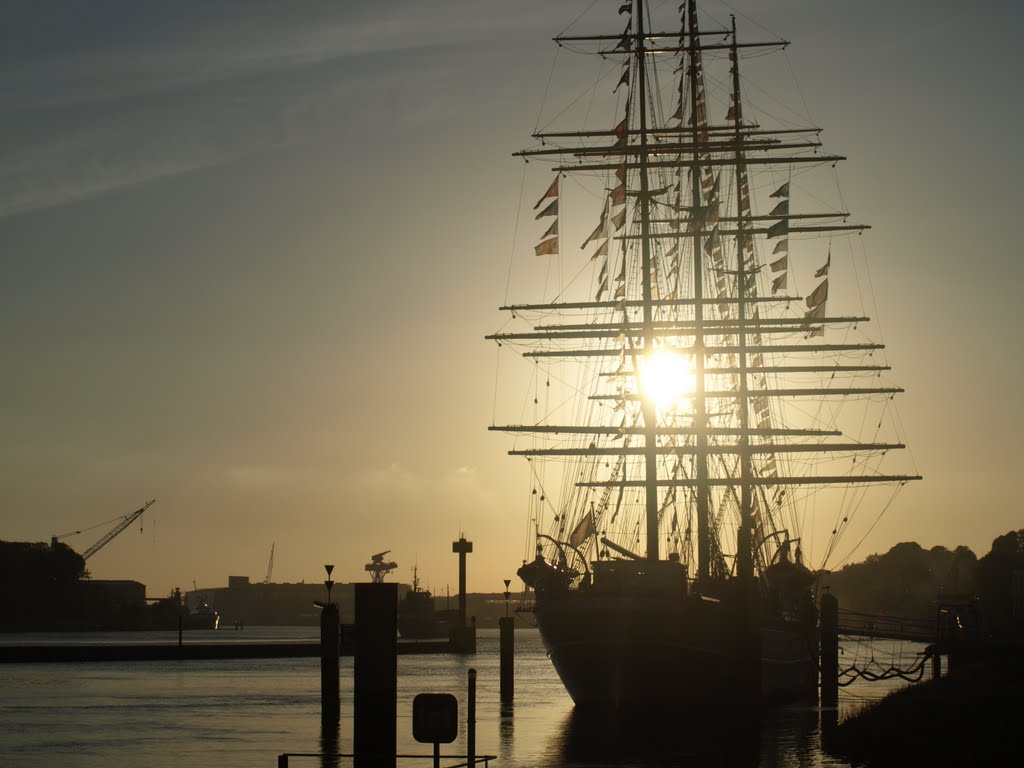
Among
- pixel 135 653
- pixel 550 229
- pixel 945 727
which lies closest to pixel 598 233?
pixel 550 229

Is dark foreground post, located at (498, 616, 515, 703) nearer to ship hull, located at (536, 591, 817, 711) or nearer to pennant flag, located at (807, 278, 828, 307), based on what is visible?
ship hull, located at (536, 591, 817, 711)

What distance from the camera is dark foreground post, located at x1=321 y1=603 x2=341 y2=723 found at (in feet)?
178

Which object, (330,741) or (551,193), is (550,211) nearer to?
(551,193)

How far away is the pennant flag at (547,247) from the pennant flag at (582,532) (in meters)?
13.1

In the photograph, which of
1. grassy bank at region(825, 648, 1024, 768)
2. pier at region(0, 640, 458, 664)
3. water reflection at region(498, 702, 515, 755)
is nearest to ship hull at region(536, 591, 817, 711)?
water reflection at region(498, 702, 515, 755)

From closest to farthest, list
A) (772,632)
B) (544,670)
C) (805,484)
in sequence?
(772,632)
(805,484)
(544,670)

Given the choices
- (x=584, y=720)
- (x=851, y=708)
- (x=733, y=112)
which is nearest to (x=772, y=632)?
(x=851, y=708)

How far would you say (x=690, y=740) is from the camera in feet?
170

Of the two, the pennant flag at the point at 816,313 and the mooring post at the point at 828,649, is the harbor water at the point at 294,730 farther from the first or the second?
the pennant flag at the point at 816,313

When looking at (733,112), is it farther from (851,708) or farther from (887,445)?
(851,708)

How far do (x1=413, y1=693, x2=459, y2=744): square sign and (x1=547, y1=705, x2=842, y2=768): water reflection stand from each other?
58.1 feet

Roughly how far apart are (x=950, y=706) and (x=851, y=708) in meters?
22.2

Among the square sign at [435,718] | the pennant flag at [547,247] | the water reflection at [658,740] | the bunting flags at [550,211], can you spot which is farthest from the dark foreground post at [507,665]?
the square sign at [435,718]

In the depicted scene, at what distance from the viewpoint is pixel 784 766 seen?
4484 cm
